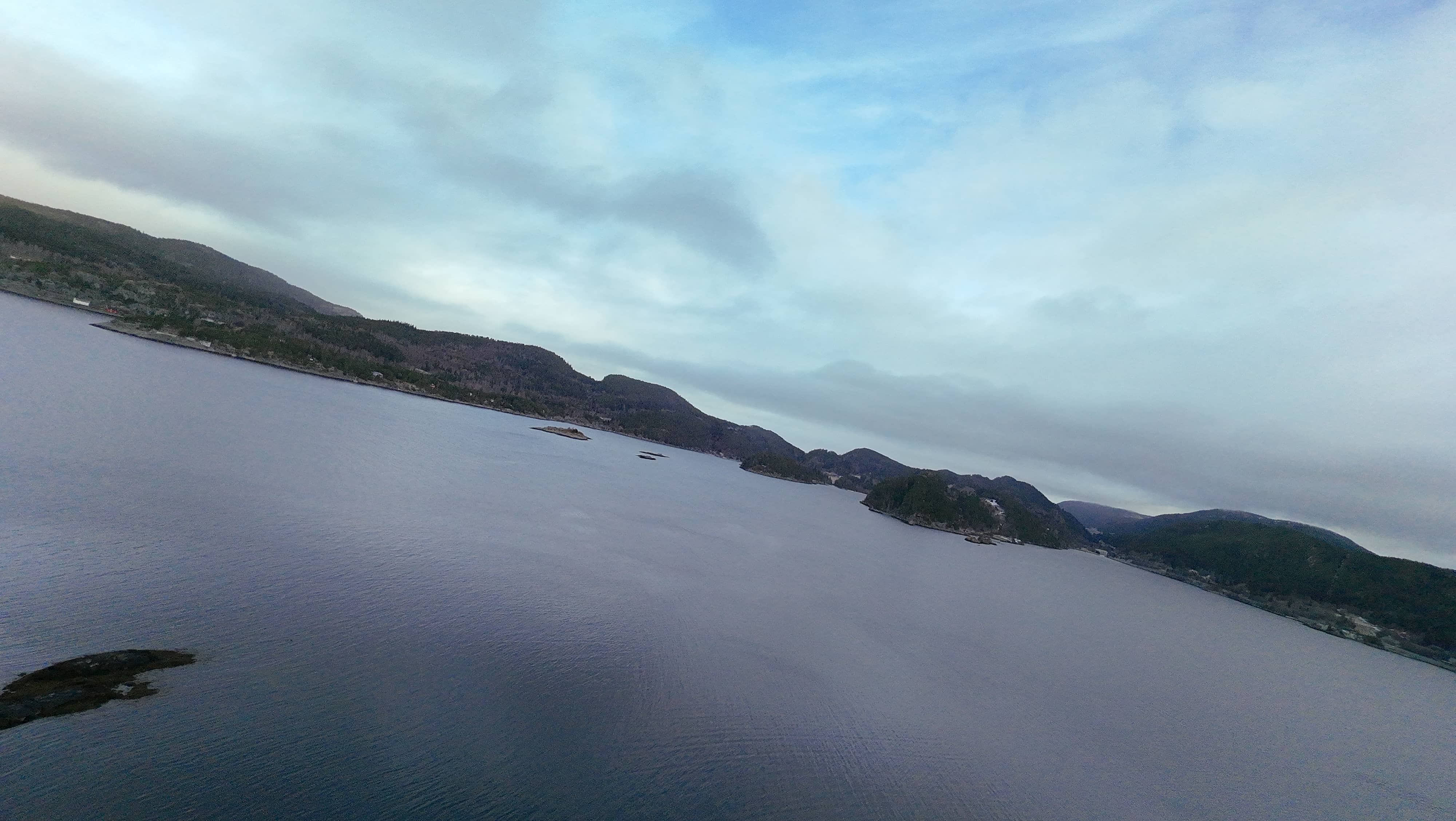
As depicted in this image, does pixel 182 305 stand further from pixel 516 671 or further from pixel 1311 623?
pixel 1311 623

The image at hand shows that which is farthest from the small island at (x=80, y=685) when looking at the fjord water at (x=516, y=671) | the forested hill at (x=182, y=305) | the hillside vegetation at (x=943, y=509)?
the hillside vegetation at (x=943, y=509)

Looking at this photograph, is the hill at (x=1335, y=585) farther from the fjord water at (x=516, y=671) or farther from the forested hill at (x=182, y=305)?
the forested hill at (x=182, y=305)

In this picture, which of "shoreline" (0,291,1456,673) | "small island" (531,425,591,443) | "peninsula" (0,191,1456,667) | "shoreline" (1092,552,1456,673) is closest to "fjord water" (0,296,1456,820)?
"shoreline" (0,291,1456,673)

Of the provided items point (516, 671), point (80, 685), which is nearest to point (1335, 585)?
point (516, 671)

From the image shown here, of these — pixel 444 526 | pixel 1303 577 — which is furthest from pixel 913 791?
pixel 1303 577

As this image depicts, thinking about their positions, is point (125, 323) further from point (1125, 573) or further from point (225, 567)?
point (1125, 573)
